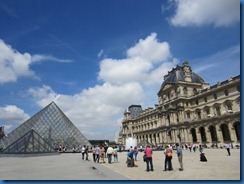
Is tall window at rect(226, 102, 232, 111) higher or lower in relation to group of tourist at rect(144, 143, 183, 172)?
higher

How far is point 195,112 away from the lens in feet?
155

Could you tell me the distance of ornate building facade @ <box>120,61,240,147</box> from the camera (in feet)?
120

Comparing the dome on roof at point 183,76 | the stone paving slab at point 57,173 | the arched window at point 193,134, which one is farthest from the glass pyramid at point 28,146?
the dome on roof at point 183,76

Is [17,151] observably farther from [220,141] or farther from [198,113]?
[198,113]

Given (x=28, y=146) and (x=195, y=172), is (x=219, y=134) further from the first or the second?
(x=195, y=172)

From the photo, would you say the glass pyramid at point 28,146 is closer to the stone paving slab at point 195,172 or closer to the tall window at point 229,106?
the stone paving slab at point 195,172

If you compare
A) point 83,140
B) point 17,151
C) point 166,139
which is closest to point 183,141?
point 166,139

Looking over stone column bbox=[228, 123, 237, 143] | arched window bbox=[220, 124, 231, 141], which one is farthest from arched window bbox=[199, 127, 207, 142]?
stone column bbox=[228, 123, 237, 143]

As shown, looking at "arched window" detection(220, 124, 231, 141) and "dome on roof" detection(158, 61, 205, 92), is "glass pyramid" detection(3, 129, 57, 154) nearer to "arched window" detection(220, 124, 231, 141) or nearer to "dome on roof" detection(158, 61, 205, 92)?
"arched window" detection(220, 124, 231, 141)

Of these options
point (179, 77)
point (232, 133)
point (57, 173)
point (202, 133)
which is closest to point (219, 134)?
point (232, 133)

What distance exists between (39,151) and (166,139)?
3480 centimetres

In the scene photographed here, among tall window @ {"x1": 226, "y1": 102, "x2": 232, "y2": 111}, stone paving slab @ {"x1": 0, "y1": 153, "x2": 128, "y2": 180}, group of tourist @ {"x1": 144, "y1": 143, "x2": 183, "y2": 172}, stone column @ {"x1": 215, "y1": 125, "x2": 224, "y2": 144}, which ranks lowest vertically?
stone paving slab @ {"x1": 0, "y1": 153, "x2": 128, "y2": 180}

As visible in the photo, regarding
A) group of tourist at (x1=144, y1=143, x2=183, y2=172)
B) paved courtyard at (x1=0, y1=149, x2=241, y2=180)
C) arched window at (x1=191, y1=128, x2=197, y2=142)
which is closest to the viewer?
paved courtyard at (x1=0, y1=149, x2=241, y2=180)

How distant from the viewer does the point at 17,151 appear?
23969 mm
